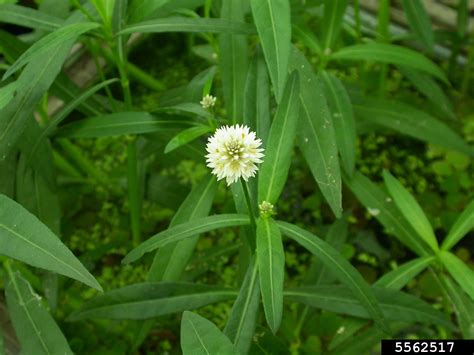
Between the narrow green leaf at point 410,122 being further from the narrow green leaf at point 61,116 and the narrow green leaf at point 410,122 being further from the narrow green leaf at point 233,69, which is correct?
the narrow green leaf at point 61,116

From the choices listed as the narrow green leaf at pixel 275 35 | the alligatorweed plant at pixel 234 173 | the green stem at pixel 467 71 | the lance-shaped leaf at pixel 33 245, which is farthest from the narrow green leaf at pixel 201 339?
the green stem at pixel 467 71

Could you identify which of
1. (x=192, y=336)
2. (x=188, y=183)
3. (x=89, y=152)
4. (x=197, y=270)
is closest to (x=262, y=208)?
(x=192, y=336)

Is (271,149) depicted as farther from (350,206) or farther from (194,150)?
(350,206)

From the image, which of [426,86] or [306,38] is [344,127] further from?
[426,86]

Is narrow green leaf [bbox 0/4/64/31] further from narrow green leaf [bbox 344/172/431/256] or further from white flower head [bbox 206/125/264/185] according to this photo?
narrow green leaf [bbox 344/172/431/256]

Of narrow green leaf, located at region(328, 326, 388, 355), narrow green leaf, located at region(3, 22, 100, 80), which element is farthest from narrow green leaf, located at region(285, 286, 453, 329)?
narrow green leaf, located at region(3, 22, 100, 80)
